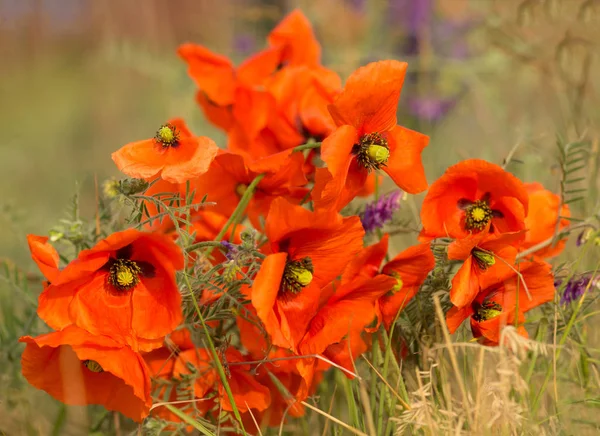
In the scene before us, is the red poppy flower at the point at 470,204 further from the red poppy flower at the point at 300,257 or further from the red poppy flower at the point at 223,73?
the red poppy flower at the point at 223,73

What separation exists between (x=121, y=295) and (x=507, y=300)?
0.53 m

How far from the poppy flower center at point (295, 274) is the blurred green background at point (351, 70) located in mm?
638

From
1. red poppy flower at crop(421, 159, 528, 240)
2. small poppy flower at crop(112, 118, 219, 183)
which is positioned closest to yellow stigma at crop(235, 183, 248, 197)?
small poppy flower at crop(112, 118, 219, 183)

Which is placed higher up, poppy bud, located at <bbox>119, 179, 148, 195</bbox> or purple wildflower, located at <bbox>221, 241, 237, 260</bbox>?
poppy bud, located at <bbox>119, 179, 148, 195</bbox>

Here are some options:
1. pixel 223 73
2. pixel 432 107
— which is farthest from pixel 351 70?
pixel 223 73

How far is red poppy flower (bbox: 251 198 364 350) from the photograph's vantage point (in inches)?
36.0

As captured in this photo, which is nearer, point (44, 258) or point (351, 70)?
point (44, 258)

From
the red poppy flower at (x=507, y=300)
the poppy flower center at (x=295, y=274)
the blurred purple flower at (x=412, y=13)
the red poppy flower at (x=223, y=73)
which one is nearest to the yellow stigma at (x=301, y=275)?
the poppy flower center at (x=295, y=274)

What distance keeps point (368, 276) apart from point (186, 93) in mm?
2165

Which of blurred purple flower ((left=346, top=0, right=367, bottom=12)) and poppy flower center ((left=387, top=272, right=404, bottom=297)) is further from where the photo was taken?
blurred purple flower ((left=346, top=0, right=367, bottom=12))

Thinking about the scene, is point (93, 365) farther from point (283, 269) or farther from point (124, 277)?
point (283, 269)

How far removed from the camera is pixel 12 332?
1341 mm

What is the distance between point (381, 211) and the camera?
117 cm

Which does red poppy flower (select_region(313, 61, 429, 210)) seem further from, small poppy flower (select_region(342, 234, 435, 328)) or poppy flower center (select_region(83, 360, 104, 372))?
poppy flower center (select_region(83, 360, 104, 372))
